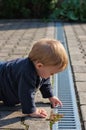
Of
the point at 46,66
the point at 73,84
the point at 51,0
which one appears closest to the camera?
the point at 46,66

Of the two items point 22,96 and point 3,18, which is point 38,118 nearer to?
point 22,96

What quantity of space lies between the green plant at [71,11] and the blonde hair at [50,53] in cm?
919

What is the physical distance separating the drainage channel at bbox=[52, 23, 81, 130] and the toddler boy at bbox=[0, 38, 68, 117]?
20 centimetres

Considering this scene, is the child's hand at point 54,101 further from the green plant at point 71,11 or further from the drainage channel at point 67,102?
the green plant at point 71,11

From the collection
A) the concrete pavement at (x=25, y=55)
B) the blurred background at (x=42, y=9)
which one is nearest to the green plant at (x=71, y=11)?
the blurred background at (x=42, y=9)

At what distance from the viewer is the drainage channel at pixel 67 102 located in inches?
124

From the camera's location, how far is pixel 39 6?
13.6m

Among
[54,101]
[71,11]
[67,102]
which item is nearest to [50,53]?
[54,101]

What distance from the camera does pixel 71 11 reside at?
41.5ft

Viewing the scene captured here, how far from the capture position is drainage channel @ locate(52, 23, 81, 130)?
3.15 m

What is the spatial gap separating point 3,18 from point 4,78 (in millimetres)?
10397

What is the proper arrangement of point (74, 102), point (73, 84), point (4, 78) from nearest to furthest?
point (4, 78) → point (74, 102) → point (73, 84)

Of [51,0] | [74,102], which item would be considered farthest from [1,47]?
[51,0]

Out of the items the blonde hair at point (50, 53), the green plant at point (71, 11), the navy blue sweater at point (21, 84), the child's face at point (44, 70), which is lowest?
the green plant at point (71, 11)
